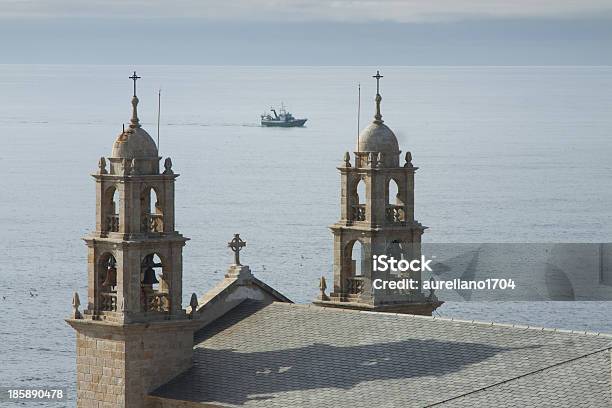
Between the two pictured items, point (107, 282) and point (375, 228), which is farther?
point (375, 228)

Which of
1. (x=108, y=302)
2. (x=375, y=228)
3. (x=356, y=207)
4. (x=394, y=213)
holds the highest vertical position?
(x=356, y=207)

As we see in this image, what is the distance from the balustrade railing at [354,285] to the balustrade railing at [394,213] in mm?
2245

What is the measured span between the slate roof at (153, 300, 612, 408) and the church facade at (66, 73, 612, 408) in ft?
0.17

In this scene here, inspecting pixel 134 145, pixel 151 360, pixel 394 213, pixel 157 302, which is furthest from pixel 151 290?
pixel 394 213

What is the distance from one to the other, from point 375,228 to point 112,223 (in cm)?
961

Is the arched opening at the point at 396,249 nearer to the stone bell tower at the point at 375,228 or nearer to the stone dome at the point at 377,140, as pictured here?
the stone bell tower at the point at 375,228

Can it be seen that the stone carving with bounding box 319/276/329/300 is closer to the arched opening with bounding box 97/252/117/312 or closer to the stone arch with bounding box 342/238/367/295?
the stone arch with bounding box 342/238/367/295

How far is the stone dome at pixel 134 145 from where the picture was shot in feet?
181

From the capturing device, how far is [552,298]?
369 feet

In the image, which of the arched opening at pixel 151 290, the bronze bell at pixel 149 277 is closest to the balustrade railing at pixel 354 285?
the arched opening at pixel 151 290

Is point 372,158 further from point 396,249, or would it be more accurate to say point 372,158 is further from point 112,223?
point 112,223

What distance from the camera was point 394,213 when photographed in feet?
202

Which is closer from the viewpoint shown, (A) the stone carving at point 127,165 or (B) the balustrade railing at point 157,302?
(A) the stone carving at point 127,165

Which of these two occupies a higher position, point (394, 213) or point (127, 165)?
point (127, 165)
